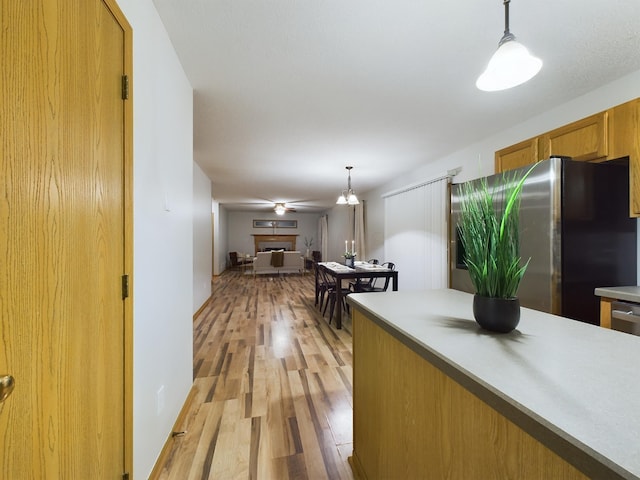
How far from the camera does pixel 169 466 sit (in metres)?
1.48

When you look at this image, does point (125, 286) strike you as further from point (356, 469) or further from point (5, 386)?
point (356, 469)

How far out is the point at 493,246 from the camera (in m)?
0.87

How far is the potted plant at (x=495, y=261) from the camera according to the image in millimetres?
861

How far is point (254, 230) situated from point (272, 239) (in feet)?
2.85

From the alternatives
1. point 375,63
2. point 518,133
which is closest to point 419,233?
point 518,133

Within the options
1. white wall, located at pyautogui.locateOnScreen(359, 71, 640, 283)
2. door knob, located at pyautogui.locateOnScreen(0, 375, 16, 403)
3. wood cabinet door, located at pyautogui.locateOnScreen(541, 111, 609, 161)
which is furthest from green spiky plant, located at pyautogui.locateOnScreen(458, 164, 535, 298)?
wood cabinet door, located at pyautogui.locateOnScreen(541, 111, 609, 161)

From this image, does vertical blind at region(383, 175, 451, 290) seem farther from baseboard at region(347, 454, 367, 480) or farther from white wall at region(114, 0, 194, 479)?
white wall at region(114, 0, 194, 479)

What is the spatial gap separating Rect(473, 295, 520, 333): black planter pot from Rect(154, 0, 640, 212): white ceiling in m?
1.49

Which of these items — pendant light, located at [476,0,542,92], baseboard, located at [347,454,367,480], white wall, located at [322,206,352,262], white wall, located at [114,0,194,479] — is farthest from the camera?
white wall, located at [322,206,352,262]

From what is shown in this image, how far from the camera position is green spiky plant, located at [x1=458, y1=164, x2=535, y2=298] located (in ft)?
2.82

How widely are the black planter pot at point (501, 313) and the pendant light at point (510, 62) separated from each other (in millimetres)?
908

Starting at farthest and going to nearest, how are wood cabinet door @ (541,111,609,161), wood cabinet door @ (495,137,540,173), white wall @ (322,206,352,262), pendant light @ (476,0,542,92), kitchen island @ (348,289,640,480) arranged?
white wall @ (322,206,352,262)
wood cabinet door @ (495,137,540,173)
wood cabinet door @ (541,111,609,161)
pendant light @ (476,0,542,92)
kitchen island @ (348,289,640,480)

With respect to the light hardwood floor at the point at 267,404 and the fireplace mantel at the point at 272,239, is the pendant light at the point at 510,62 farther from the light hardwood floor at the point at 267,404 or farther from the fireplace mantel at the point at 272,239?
the fireplace mantel at the point at 272,239

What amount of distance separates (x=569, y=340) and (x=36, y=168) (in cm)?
159
